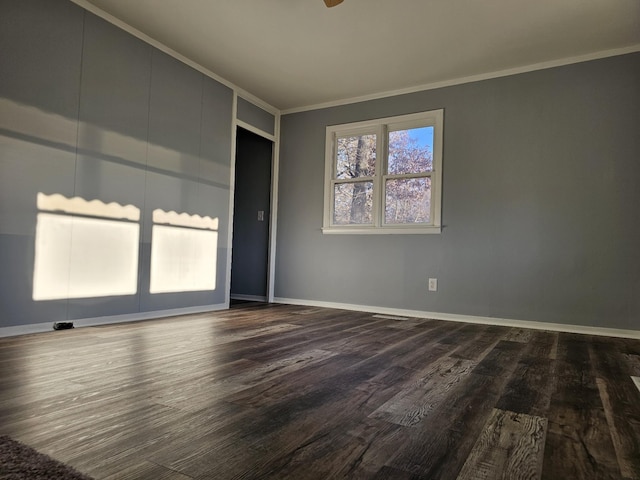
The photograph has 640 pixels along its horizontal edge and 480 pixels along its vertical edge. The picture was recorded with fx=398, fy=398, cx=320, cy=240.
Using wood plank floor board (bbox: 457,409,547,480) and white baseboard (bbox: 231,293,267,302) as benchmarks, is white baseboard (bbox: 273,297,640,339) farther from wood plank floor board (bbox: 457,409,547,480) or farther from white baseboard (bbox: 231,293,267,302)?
wood plank floor board (bbox: 457,409,547,480)

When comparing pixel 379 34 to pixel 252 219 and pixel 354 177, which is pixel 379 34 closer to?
pixel 354 177

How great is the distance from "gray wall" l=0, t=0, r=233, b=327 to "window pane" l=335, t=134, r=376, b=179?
145 cm

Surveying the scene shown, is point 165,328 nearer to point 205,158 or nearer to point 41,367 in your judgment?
point 41,367

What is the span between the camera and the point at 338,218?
478 cm

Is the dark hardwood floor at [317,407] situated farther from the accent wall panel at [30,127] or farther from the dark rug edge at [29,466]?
the accent wall panel at [30,127]

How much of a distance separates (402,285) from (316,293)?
1093 millimetres

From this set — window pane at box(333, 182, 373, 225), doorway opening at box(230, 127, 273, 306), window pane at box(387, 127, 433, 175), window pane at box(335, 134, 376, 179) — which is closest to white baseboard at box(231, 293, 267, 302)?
doorway opening at box(230, 127, 273, 306)

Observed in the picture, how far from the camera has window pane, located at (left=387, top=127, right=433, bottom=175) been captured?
169 inches

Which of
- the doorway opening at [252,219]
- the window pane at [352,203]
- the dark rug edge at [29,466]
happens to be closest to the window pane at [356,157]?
the window pane at [352,203]

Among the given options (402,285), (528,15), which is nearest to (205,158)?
(402,285)

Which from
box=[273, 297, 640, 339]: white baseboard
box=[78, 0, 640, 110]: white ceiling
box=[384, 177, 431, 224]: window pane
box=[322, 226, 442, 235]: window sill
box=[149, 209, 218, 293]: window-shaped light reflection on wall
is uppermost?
box=[78, 0, 640, 110]: white ceiling

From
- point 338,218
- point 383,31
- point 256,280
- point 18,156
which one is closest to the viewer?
point 18,156

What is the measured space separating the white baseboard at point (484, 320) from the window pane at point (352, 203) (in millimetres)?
987

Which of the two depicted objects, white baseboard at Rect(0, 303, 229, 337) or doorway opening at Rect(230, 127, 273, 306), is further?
doorway opening at Rect(230, 127, 273, 306)
